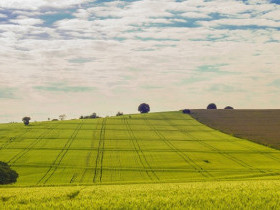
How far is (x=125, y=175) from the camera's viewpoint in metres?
55.8

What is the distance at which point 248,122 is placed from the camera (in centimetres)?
11569

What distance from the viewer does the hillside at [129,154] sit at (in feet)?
181

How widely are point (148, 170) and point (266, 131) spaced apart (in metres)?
54.9

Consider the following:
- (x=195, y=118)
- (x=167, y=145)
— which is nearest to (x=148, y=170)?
(x=167, y=145)

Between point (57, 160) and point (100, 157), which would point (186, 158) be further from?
point (57, 160)

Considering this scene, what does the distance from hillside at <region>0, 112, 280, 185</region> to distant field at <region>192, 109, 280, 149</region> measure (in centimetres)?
507

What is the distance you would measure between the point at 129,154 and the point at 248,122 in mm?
59667

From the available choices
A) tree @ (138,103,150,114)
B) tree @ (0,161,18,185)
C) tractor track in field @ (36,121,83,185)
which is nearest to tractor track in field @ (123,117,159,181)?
tractor track in field @ (36,121,83,185)

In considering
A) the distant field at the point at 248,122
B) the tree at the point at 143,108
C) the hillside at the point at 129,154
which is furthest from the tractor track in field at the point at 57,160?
the tree at the point at 143,108

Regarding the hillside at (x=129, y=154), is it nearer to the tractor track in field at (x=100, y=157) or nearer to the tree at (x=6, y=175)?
the tractor track in field at (x=100, y=157)

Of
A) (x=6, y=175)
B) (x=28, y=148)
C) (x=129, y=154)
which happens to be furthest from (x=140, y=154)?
(x=6, y=175)

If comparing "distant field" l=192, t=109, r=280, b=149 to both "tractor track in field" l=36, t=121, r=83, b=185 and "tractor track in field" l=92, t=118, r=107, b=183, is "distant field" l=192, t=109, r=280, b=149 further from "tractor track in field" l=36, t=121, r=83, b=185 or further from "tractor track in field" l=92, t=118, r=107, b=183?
"tractor track in field" l=36, t=121, r=83, b=185

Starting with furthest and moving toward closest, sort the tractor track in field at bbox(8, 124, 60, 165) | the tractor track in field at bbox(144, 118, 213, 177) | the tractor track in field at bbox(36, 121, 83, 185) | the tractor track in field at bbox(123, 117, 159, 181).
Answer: the tractor track in field at bbox(8, 124, 60, 165) → the tractor track in field at bbox(144, 118, 213, 177) → the tractor track in field at bbox(123, 117, 159, 181) → the tractor track in field at bbox(36, 121, 83, 185)

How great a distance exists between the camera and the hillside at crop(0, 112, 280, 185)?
55062 millimetres
